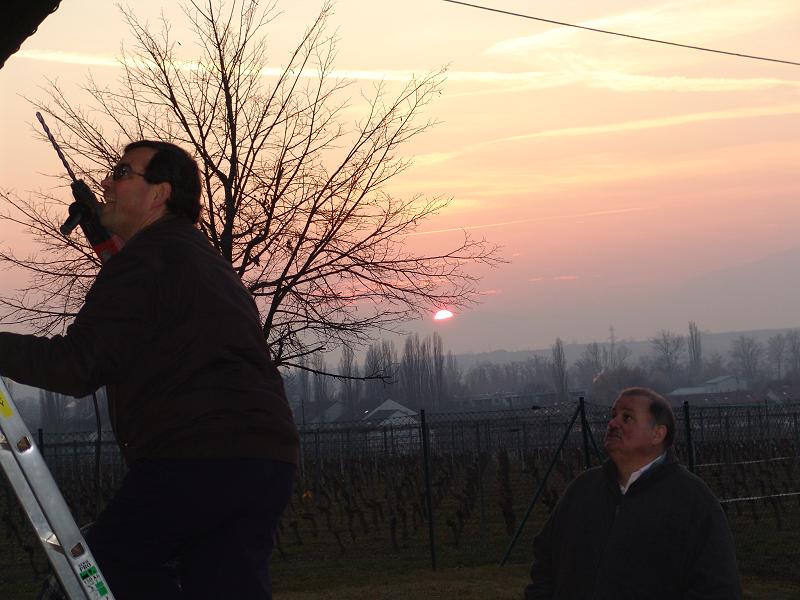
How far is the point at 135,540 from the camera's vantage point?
Answer: 2432 mm

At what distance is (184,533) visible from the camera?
247 centimetres

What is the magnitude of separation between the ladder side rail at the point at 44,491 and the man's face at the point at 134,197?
2.27ft

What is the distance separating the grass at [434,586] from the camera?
11797mm

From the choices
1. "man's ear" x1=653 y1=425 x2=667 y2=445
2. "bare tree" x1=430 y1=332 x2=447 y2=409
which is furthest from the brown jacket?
"bare tree" x1=430 y1=332 x2=447 y2=409

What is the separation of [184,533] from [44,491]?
41 cm

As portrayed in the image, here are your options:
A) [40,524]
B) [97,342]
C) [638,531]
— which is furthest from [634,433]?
[40,524]

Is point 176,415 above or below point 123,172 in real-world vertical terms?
below

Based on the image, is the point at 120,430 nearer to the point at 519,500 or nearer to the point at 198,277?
the point at 198,277

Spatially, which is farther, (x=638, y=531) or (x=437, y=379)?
(x=437, y=379)

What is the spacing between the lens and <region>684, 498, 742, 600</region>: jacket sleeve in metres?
3.86

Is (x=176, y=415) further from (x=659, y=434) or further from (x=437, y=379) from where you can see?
(x=437, y=379)

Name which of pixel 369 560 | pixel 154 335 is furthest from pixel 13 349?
pixel 369 560

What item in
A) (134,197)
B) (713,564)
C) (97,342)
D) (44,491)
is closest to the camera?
(44,491)

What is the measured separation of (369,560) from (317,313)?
645 centimetres
